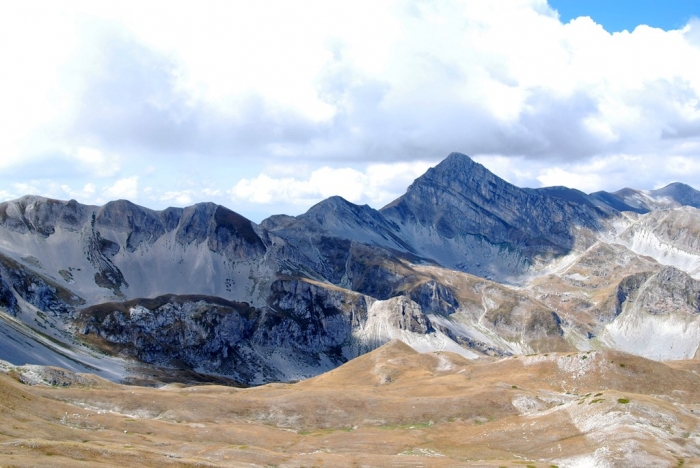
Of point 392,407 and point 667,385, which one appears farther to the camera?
point 667,385

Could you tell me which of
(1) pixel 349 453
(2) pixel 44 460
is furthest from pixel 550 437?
(2) pixel 44 460

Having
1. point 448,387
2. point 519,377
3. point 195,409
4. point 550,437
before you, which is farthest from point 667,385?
point 195,409

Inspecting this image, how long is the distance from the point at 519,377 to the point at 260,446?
3247 inches

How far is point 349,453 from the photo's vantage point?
337ft

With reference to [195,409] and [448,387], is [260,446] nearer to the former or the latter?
[195,409]

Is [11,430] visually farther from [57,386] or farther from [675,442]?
[675,442]

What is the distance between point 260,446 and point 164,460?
3653 centimetres

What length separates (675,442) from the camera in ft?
314

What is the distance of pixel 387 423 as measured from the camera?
5069 inches

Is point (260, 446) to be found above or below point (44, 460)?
below

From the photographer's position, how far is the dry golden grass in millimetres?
86375

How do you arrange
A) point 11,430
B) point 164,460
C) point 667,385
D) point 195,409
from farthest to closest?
1. point 667,385
2. point 195,409
3. point 11,430
4. point 164,460

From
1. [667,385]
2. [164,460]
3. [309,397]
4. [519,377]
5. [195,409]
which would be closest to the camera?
[164,460]

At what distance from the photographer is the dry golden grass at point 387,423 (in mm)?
86375
